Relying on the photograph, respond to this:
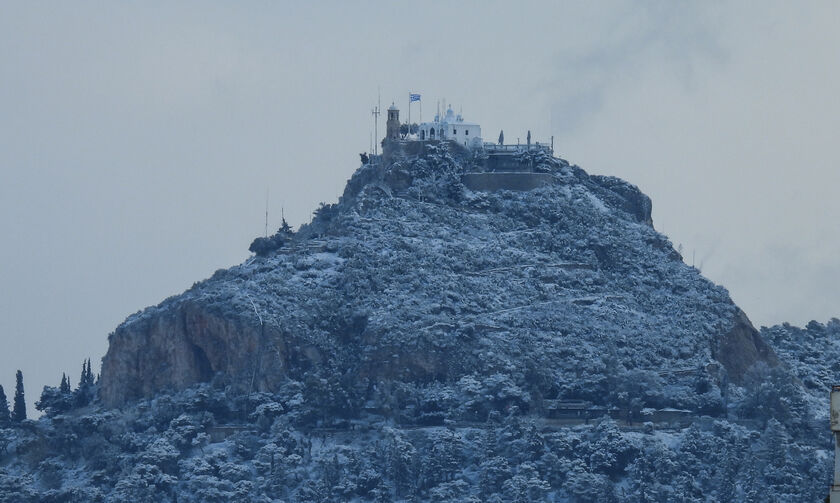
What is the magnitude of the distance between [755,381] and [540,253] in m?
15.0

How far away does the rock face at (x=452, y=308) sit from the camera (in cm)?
17325

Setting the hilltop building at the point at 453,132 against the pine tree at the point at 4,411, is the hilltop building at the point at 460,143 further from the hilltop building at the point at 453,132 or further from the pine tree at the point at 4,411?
the pine tree at the point at 4,411

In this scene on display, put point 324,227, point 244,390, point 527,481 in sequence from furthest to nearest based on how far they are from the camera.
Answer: point 324,227
point 244,390
point 527,481

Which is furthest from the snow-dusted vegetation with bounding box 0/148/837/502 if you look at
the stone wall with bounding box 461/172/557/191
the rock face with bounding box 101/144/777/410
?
the stone wall with bounding box 461/172/557/191

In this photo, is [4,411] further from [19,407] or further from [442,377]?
[442,377]

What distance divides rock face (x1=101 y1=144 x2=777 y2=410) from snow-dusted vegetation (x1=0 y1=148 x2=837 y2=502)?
148 millimetres

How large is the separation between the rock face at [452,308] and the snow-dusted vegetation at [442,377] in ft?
0.48

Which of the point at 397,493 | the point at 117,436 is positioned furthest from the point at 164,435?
the point at 397,493

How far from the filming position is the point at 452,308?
17662cm

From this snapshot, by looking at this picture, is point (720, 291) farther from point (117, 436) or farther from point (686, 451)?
point (117, 436)

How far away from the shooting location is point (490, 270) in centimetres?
18038

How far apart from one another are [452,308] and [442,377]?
5230mm

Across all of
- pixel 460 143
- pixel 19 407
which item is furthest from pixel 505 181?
pixel 19 407

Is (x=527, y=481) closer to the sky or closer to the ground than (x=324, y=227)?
closer to the ground
